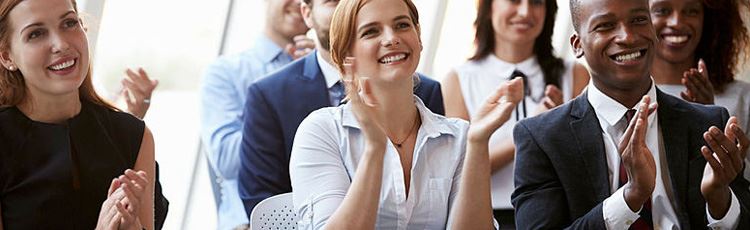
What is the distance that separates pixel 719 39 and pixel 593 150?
1.22 meters

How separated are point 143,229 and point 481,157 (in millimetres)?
847

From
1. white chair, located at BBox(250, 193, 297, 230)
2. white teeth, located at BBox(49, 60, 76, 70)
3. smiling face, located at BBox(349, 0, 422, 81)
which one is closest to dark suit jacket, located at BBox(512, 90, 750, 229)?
smiling face, located at BBox(349, 0, 422, 81)

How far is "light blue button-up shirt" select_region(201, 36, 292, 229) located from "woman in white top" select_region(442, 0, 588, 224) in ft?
2.33

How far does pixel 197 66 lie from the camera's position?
20.7 ft

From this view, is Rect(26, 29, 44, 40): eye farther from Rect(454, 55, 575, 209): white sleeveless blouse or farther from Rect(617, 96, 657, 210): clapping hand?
Rect(454, 55, 575, 209): white sleeveless blouse

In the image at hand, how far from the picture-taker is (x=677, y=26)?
4.12 m

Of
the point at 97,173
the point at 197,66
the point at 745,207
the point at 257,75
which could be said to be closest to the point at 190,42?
the point at 197,66

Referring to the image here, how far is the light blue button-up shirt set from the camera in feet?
14.9

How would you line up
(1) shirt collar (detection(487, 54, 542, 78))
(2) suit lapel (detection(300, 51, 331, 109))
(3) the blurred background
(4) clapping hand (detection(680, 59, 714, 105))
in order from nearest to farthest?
(4) clapping hand (detection(680, 59, 714, 105)) → (2) suit lapel (detection(300, 51, 331, 109)) → (1) shirt collar (detection(487, 54, 542, 78)) → (3) the blurred background

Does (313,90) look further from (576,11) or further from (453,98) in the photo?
(576,11)

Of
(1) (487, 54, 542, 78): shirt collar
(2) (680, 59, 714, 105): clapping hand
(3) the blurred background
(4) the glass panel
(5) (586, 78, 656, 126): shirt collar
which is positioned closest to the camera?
(5) (586, 78, 656, 126): shirt collar

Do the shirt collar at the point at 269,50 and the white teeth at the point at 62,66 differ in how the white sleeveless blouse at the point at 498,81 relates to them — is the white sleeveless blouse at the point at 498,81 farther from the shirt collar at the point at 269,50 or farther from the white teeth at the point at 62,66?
the white teeth at the point at 62,66

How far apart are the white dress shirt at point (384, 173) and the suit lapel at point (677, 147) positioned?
512mm

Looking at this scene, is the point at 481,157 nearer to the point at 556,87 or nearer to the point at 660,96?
the point at 660,96
